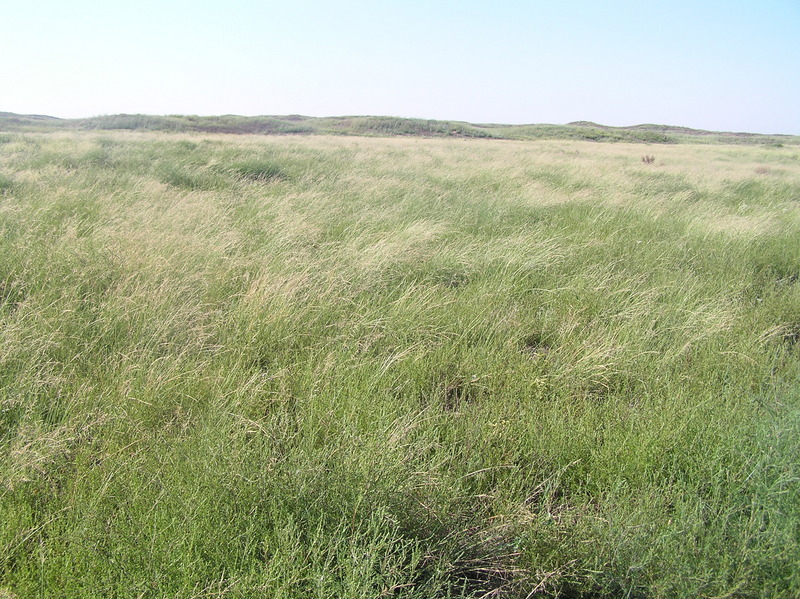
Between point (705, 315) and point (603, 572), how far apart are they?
2568 mm

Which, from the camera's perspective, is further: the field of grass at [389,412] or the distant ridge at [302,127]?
the distant ridge at [302,127]

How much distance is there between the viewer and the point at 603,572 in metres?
1.60

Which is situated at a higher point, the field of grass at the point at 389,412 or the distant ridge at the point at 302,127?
the distant ridge at the point at 302,127

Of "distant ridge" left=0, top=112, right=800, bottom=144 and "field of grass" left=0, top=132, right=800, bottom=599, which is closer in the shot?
"field of grass" left=0, top=132, right=800, bottom=599

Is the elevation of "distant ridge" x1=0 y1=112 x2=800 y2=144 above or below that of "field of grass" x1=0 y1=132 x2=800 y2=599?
above

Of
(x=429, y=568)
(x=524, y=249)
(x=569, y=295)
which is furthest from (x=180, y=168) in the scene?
(x=429, y=568)

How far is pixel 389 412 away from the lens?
2338mm

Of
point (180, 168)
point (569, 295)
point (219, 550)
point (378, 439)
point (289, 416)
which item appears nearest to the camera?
point (219, 550)

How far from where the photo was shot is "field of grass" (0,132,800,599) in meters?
1.56

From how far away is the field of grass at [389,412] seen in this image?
156 centimetres

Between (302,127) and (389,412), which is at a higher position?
(302,127)

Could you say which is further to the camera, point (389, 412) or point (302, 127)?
point (302, 127)

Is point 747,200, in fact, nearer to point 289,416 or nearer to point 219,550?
point 289,416

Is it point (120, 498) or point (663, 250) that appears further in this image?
point (663, 250)
